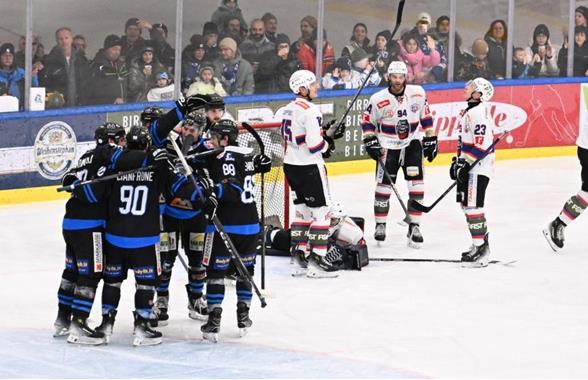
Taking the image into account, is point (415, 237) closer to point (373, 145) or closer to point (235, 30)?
point (373, 145)

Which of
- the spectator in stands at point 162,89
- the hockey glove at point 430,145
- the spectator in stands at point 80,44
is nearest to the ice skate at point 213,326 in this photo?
the hockey glove at point 430,145

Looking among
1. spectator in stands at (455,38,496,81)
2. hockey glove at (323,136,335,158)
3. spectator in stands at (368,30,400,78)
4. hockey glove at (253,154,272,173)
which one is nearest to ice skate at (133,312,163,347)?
hockey glove at (253,154,272,173)

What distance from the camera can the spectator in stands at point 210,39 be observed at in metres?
14.5

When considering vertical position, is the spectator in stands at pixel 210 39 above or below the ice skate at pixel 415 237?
above

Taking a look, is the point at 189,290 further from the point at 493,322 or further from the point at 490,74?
the point at 490,74

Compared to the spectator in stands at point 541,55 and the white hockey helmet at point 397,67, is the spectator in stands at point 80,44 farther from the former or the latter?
the spectator in stands at point 541,55

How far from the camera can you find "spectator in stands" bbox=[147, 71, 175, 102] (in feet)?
46.4

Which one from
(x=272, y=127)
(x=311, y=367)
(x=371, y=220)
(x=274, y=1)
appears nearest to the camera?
(x=311, y=367)

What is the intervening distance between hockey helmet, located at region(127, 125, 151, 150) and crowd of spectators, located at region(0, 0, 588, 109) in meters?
4.31

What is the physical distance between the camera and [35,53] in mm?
13164

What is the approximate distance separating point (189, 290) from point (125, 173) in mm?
1279

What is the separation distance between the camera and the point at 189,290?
899cm

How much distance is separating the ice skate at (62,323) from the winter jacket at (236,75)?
6492 millimetres

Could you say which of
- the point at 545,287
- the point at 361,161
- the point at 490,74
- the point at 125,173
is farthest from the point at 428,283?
the point at 490,74
